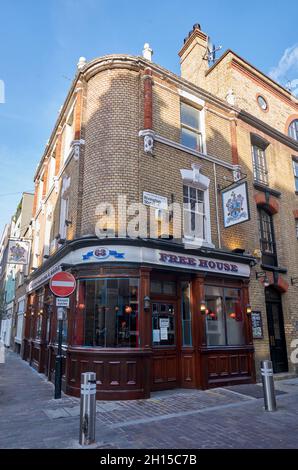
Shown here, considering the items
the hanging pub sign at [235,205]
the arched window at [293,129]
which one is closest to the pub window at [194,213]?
the hanging pub sign at [235,205]

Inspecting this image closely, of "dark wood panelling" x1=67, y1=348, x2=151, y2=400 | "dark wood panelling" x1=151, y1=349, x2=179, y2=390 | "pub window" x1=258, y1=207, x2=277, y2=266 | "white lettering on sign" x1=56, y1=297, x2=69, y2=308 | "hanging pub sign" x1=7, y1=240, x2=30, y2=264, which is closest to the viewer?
"dark wood panelling" x1=67, y1=348, x2=151, y2=400

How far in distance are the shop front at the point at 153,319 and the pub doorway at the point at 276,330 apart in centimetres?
181

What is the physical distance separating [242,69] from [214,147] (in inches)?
189

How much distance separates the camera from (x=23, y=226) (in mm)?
26297

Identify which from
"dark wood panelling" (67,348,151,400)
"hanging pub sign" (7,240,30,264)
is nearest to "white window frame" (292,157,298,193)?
"dark wood panelling" (67,348,151,400)

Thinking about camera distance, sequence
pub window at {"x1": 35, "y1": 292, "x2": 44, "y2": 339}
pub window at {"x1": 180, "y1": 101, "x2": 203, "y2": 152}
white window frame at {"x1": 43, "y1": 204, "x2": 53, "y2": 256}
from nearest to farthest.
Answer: pub window at {"x1": 180, "y1": 101, "x2": 203, "y2": 152} < pub window at {"x1": 35, "y1": 292, "x2": 44, "y2": 339} < white window frame at {"x1": 43, "y1": 204, "x2": 53, "y2": 256}

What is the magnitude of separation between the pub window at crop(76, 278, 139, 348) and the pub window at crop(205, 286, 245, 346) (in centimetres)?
281

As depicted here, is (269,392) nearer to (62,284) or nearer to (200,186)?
(62,284)

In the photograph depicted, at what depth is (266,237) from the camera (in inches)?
534

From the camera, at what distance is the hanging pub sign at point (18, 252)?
17.5 metres

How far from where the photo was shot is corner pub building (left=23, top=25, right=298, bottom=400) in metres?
8.84

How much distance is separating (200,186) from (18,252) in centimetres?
1103

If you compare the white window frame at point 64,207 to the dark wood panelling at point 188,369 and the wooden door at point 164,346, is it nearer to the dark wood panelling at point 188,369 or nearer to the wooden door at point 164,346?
the wooden door at point 164,346

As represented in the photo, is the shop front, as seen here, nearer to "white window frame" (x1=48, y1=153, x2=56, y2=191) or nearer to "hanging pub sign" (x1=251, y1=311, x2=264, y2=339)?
"hanging pub sign" (x1=251, y1=311, x2=264, y2=339)
